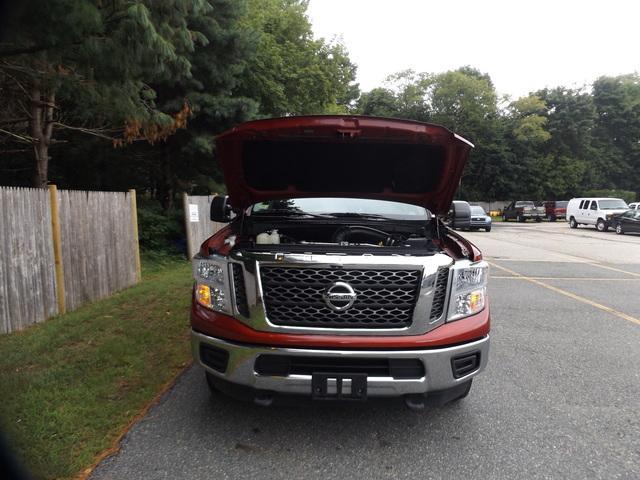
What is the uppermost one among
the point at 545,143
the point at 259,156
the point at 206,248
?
the point at 545,143

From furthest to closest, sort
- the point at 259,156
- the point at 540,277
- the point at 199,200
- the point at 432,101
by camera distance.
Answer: the point at 432,101 → the point at 199,200 → the point at 540,277 → the point at 259,156

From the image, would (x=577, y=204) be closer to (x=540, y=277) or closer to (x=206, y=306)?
(x=540, y=277)

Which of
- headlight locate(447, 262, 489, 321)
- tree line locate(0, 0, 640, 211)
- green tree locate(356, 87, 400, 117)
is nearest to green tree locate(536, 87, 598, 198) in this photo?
green tree locate(356, 87, 400, 117)

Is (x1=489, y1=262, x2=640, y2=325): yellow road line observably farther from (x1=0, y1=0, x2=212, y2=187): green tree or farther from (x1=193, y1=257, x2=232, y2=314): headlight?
(x1=0, y1=0, x2=212, y2=187): green tree

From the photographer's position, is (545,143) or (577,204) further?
(545,143)

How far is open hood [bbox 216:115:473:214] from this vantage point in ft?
11.8

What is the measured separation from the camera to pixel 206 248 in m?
3.33

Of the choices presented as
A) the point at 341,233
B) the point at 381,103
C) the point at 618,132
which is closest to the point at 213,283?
the point at 341,233

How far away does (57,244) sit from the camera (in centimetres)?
588

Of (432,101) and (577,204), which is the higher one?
(432,101)

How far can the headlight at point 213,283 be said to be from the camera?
9.84 feet

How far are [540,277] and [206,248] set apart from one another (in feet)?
28.0

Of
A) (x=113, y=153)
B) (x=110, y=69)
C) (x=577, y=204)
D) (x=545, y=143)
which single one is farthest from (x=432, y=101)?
(x=110, y=69)

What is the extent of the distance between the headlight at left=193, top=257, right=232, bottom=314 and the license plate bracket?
2.38ft
